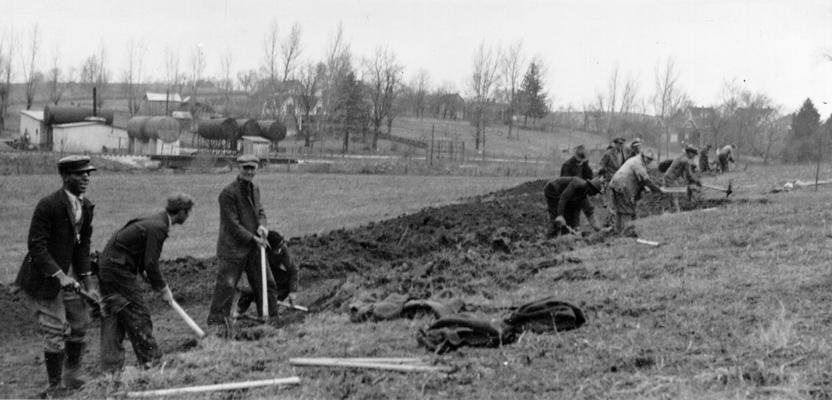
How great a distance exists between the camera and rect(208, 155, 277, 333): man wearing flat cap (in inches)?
373

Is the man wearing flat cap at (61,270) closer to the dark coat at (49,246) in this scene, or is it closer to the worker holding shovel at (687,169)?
the dark coat at (49,246)

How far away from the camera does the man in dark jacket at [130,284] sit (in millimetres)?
7824

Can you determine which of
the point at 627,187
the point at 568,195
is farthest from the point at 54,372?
the point at 627,187

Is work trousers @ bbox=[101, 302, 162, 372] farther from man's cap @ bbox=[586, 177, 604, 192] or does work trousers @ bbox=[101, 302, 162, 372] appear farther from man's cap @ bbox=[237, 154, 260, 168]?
man's cap @ bbox=[586, 177, 604, 192]

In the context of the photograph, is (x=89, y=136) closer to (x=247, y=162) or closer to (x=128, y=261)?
(x=247, y=162)

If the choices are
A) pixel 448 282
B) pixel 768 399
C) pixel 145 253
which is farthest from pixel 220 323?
pixel 768 399

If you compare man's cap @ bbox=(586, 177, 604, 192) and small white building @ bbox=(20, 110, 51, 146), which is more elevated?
man's cap @ bbox=(586, 177, 604, 192)

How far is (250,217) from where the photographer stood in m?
9.70

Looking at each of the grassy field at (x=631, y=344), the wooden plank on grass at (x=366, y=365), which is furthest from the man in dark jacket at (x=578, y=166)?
the wooden plank on grass at (x=366, y=365)

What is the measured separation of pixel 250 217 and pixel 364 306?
5.29ft

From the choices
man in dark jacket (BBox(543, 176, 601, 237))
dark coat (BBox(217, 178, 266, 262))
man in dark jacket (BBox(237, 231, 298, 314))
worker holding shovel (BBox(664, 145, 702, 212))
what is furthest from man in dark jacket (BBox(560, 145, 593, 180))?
dark coat (BBox(217, 178, 266, 262))

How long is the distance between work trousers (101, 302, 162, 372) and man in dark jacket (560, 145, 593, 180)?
8974 mm

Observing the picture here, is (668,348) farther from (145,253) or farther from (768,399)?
(145,253)

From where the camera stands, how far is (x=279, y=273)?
10547 mm
